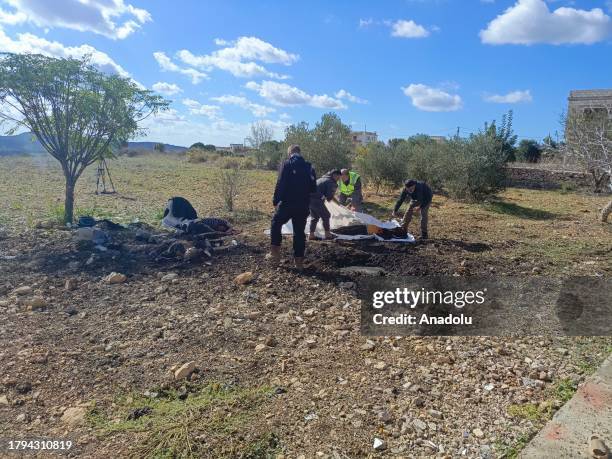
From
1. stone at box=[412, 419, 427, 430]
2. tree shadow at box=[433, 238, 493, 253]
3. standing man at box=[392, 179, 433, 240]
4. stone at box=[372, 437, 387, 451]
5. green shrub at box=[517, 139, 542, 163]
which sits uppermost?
green shrub at box=[517, 139, 542, 163]

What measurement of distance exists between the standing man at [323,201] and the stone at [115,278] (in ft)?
9.92

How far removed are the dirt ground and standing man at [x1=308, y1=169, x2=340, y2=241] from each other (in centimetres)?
58

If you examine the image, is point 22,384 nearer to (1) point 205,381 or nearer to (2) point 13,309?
(1) point 205,381

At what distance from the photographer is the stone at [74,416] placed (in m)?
2.98

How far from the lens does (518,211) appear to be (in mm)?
12969

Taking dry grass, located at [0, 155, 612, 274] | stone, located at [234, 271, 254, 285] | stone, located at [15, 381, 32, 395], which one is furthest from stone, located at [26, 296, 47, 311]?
dry grass, located at [0, 155, 612, 274]

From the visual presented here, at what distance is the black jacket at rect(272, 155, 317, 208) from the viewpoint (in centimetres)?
595

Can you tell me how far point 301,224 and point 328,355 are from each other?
2473 mm

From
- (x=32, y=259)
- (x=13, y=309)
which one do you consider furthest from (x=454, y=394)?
(x=32, y=259)

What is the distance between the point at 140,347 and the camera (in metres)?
4.00

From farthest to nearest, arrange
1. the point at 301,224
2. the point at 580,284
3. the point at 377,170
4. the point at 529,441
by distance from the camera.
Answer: the point at 377,170
the point at 301,224
the point at 580,284
the point at 529,441

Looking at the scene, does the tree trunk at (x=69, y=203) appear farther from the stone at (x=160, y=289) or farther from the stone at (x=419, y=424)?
the stone at (x=419, y=424)

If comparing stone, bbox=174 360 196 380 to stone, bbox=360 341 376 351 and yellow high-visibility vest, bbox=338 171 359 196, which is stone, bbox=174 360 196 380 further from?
yellow high-visibility vest, bbox=338 171 359 196

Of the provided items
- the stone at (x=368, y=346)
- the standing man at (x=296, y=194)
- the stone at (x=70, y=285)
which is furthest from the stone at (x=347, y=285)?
the stone at (x=70, y=285)
